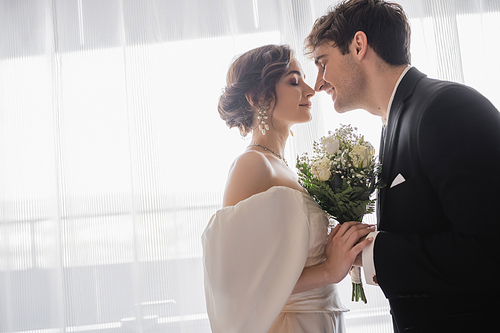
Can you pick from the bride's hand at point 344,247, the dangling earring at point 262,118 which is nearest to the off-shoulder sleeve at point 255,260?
the bride's hand at point 344,247

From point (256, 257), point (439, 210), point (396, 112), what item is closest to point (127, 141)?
point (256, 257)

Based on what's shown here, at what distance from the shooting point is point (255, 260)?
4.58 feet

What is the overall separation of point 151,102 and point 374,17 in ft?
5.56

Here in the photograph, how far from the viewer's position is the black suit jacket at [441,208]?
105 centimetres

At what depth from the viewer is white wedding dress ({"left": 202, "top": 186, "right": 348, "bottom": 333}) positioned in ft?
4.50

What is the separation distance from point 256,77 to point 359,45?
530 mm

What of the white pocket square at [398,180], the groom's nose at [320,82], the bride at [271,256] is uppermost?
the groom's nose at [320,82]

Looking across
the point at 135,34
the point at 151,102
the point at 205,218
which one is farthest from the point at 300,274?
the point at 135,34

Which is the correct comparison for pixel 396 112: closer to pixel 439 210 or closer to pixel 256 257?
pixel 439 210

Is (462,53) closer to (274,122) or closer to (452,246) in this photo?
(274,122)

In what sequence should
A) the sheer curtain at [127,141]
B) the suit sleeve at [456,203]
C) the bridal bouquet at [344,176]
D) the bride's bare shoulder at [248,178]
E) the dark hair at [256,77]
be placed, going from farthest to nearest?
the sheer curtain at [127,141] → the dark hair at [256,77] → the bride's bare shoulder at [248,178] → the bridal bouquet at [344,176] → the suit sleeve at [456,203]

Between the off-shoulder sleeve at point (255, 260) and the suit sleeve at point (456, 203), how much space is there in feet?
1.14

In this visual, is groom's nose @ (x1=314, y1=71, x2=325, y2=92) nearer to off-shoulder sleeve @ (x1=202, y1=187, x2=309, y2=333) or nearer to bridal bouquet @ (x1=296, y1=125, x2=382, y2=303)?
bridal bouquet @ (x1=296, y1=125, x2=382, y2=303)

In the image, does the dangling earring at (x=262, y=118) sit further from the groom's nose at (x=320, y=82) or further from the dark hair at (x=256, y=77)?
the groom's nose at (x=320, y=82)
